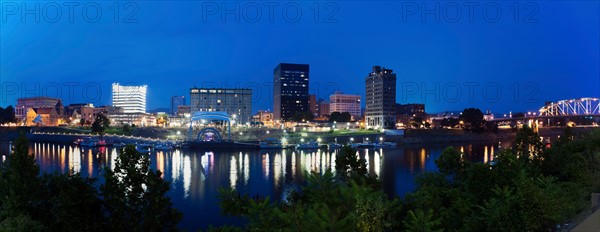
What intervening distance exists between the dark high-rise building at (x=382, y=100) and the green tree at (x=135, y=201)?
304ft

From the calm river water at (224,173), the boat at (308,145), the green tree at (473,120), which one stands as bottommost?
the calm river water at (224,173)

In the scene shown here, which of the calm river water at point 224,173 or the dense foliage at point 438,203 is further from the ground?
the dense foliage at point 438,203

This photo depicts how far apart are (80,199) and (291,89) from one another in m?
141

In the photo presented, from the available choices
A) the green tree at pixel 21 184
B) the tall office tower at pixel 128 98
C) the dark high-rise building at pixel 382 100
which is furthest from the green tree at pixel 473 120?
the tall office tower at pixel 128 98

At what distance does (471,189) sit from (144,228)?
948cm

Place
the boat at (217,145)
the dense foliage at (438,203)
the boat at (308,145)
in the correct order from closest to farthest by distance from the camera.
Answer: the dense foliage at (438,203) < the boat at (217,145) < the boat at (308,145)

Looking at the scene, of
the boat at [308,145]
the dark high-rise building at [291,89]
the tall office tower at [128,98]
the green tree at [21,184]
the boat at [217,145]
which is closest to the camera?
the green tree at [21,184]

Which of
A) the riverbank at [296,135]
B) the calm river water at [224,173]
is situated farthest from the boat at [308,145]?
the calm river water at [224,173]

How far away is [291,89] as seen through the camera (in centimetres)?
15100

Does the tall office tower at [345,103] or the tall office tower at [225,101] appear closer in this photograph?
the tall office tower at [225,101]

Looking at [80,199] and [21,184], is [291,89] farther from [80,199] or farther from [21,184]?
[21,184]

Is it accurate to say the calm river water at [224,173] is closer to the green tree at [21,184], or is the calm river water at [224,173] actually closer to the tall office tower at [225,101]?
the green tree at [21,184]

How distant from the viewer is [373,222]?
6.88 metres

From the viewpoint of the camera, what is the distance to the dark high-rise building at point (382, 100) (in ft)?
343
